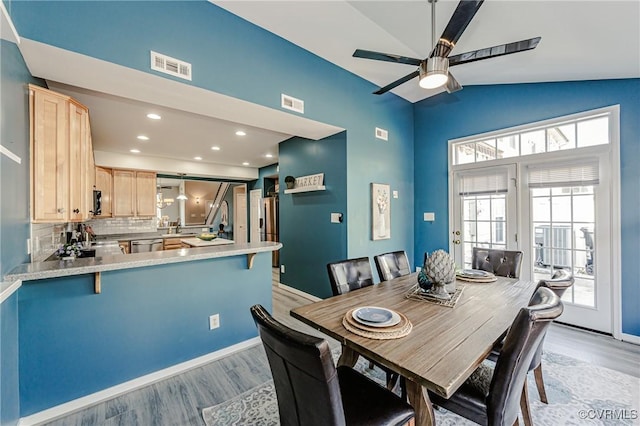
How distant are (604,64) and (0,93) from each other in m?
4.61

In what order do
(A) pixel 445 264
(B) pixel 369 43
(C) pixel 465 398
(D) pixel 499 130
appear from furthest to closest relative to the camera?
1. (D) pixel 499 130
2. (B) pixel 369 43
3. (A) pixel 445 264
4. (C) pixel 465 398

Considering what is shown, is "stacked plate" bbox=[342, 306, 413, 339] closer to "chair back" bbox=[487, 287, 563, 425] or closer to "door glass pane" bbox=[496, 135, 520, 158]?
"chair back" bbox=[487, 287, 563, 425]

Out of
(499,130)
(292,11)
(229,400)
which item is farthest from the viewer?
(499,130)

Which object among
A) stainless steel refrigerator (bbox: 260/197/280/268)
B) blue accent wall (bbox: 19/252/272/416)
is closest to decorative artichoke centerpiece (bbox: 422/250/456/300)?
blue accent wall (bbox: 19/252/272/416)

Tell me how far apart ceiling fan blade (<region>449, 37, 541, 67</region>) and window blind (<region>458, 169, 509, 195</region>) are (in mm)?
2101

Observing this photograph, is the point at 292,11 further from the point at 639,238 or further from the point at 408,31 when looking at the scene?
the point at 639,238

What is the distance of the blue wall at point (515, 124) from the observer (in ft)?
8.80

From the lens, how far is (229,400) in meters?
1.95

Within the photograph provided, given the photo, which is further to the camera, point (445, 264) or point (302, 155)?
point (302, 155)

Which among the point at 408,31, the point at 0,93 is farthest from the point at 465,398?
the point at 408,31

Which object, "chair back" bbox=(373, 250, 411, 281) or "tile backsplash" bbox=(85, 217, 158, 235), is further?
"tile backsplash" bbox=(85, 217, 158, 235)

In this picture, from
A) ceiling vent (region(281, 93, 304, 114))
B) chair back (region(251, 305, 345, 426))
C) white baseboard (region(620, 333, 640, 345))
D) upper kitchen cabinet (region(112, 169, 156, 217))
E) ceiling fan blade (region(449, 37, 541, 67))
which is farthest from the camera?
upper kitchen cabinet (region(112, 169, 156, 217))

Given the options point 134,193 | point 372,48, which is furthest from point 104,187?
point 372,48

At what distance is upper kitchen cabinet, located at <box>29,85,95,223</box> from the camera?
1798 millimetres
